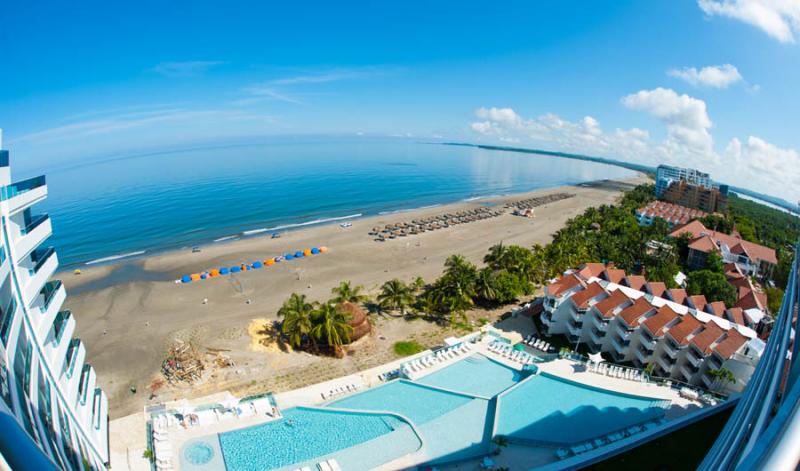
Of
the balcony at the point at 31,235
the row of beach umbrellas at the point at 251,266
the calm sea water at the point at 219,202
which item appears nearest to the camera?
the balcony at the point at 31,235

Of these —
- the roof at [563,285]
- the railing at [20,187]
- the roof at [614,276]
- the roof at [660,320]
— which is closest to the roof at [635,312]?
the roof at [660,320]

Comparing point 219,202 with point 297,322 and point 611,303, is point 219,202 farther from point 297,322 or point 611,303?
point 611,303

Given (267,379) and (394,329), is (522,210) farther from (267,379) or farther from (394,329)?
(267,379)

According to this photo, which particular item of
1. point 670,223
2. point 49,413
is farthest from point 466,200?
point 49,413

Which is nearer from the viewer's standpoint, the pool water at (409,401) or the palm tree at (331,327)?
the pool water at (409,401)

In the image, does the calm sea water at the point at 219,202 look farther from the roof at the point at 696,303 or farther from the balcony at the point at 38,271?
the roof at the point at 696,303

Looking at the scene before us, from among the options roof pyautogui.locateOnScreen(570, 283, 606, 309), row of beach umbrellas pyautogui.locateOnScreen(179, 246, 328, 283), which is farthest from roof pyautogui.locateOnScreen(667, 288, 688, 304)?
row of beach umbrellas pyautogui.locateOnScreen(179, 246, 328, 283)
